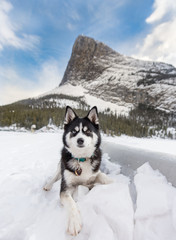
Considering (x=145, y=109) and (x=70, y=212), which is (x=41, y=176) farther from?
(x=145, y=109)

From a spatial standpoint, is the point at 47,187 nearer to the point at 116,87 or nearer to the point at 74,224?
the point at 74,224

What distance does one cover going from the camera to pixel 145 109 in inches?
3041

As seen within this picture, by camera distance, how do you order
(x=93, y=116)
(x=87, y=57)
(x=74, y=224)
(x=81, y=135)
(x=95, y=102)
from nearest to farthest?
(x=74, y=224) < (x=81, y=135) < (x=93, y=116) < (x=95, y=102) < (x=87, y=57)

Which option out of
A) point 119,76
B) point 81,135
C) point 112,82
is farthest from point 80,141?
point 119,76

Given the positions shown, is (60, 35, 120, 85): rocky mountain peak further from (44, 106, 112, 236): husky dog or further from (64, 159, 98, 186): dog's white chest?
(64, 159, 98, 186): dog's white chest

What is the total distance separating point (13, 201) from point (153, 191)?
2.67m

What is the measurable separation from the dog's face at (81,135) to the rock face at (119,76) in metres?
83.8

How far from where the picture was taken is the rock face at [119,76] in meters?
78.9

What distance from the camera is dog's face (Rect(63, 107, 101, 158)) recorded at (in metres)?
2.58

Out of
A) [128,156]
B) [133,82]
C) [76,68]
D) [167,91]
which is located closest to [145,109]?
[167,91]

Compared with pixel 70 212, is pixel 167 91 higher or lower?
higher

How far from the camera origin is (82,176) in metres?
2.54

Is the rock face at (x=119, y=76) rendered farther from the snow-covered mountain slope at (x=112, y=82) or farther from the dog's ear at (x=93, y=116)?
the dog's ear at (x=93, y=116)

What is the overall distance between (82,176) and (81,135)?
872mm
